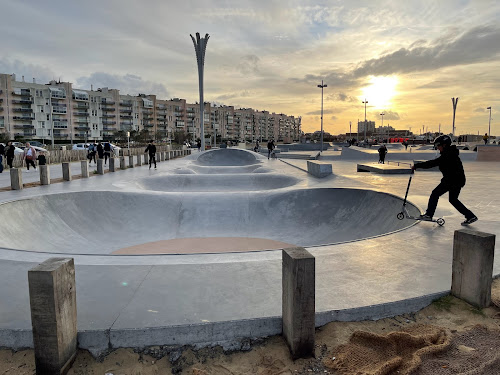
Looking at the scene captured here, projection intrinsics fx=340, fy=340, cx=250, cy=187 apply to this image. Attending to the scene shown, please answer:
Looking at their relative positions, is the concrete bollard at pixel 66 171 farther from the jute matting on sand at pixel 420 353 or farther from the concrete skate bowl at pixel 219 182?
the jute matting on sand at pixel 420 353

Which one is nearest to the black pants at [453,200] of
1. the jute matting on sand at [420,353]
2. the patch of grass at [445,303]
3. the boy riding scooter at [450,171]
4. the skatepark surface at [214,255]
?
the boy riding scooter at [450,171]

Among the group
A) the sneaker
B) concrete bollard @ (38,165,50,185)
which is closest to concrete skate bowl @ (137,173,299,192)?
concrete bollard @ (38,165,50,185)

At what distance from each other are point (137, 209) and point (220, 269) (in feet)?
25.1

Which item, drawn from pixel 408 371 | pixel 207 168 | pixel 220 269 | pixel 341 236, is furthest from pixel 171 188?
pixel 408 371

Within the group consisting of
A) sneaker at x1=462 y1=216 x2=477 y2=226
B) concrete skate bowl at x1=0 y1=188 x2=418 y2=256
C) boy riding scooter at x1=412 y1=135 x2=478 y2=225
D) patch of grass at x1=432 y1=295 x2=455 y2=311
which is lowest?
concrete skate bowl at x1=0 y1=188 x2=418 y2=256

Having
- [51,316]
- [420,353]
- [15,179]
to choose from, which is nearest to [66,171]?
[15,179]

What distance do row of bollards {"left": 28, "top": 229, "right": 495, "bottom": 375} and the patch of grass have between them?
2.08ft

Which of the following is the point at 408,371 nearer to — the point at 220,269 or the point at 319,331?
the point at 319,331

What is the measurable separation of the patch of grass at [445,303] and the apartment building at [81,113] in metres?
53.4

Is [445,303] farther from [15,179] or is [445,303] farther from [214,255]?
[15,179]

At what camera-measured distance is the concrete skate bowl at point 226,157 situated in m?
33.0

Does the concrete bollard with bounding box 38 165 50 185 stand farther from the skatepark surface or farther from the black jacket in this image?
the black jacket

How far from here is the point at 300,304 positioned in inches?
124

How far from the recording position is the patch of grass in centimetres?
389
